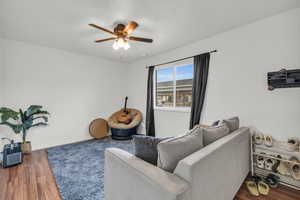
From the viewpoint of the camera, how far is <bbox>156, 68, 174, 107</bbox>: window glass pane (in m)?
3.81

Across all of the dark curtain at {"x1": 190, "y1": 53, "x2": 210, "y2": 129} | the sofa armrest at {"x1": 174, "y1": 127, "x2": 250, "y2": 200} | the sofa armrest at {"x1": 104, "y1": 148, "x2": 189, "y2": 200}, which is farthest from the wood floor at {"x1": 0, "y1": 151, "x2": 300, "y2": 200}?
the dark curtain at {"x1": 190, "y1": 53, "x2": 210, "y2": 129}

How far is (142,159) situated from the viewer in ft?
4.14

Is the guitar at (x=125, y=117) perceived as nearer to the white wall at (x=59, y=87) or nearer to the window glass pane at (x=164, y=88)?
the white wall at (x=59, y=87)

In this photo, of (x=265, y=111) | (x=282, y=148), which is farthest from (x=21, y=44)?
(x=282, y=148)

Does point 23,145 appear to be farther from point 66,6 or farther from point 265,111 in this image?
point 265,111

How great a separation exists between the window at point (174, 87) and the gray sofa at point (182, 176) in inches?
72.3

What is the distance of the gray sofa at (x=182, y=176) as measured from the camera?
892mm

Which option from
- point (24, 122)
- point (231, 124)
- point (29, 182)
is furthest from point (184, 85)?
point (24, 122)

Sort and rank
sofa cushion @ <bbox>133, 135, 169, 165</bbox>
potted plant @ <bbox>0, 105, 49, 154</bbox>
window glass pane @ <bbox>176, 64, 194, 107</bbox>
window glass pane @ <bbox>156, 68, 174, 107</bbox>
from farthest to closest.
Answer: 1. window glass pane @ <bbox>156, 68, 174, 107</bbox>
2. window glass pane @ <bbox>176, 64, 194, 107</bbox>
3. potted plant @ <bbox>0, 105, 49, 154</bbox>
4. sofa cushion @ <bbox>133, 135, 169, 165</bbox>

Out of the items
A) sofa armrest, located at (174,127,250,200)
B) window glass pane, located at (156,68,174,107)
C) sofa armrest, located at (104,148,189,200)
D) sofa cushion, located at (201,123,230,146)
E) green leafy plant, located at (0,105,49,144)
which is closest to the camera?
sofa armrest, located at (104,148,189,200)

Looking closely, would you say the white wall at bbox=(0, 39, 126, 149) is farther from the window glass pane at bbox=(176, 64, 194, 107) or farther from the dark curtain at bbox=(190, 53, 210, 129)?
the dark curtain at bbox=(190, 53, 210, 129)

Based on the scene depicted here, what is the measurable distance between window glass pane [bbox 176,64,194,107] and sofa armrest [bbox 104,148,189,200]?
2447mm

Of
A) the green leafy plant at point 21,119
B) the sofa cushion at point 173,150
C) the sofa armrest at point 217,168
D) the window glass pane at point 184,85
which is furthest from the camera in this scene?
the window glass pane at point 184,85

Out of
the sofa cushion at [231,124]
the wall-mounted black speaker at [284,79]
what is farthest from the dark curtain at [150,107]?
the wall-mounted black speaker at [284,79]
